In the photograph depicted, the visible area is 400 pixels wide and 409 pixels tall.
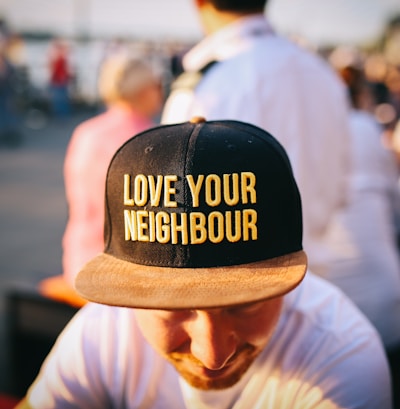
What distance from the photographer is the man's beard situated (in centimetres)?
118

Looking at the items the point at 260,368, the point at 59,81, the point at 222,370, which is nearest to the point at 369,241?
the point at 260,368

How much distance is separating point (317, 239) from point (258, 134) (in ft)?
3.79

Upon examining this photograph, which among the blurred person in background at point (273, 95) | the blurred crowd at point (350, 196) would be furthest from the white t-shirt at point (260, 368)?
the blurred crowd at point (350, 196)

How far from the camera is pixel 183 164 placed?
1.06 metres

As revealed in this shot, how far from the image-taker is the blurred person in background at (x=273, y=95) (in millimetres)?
1929

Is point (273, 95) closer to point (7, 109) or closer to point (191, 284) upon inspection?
point (191, 284)

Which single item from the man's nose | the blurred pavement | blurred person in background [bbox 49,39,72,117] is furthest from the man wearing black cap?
blurred person in background [bbox 49,39,72,117]

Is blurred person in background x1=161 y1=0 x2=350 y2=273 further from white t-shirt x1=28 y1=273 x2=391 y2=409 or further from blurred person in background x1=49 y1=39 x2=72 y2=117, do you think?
blurred person in background x1=49 y1=39 x2=72 y2=117

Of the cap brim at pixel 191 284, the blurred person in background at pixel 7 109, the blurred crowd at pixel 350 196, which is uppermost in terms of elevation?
the blurred person in background at pixel 7 109

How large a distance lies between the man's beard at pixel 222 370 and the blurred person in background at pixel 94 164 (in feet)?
5.13

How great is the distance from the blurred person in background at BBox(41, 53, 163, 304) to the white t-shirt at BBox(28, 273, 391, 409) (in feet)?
4.26

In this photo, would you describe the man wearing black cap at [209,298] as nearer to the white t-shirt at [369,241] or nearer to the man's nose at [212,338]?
the man's nose at [212,338]

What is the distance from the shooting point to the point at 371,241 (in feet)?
8.02

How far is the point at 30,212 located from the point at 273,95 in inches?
200
